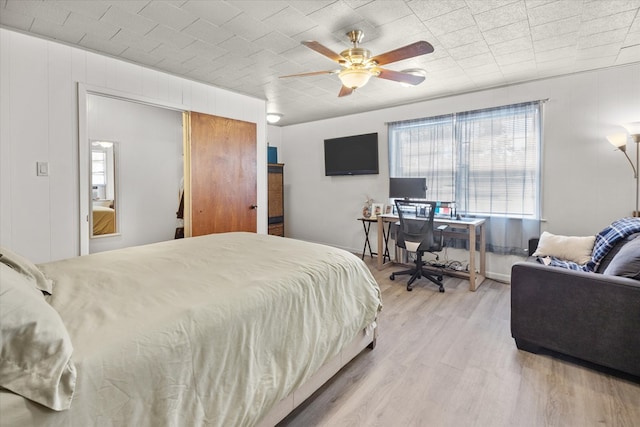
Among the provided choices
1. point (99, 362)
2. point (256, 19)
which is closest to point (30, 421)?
point (99, 362)

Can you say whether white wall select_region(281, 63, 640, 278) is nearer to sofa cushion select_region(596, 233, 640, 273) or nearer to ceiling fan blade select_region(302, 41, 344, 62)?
sofa cushion select_region(596, 233, 640, 273)

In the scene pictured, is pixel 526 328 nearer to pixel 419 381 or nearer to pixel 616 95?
pixel 419 381

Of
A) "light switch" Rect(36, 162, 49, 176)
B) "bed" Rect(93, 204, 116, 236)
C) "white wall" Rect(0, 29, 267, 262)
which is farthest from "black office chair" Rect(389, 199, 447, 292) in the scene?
"bed" Rect(93, 204, 116, 236)

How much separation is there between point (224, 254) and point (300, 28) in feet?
5.91

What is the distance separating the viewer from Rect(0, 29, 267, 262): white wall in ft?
8.09

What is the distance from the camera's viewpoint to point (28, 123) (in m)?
2.55

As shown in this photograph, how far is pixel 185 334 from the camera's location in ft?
3.67

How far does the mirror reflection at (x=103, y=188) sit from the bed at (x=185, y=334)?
9.29 feet

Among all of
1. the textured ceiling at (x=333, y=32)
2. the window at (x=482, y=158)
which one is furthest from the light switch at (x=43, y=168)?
the window at (x=482, y=158)

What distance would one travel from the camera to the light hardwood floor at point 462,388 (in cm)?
164

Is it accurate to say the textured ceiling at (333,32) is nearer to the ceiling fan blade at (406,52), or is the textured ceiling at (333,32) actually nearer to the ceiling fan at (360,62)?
the ceiling fan at (360,62)

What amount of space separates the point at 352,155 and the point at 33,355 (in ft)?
15.6

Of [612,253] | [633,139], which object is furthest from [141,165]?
[633,139]

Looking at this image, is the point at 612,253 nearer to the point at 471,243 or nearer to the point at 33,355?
the point at 471,243
